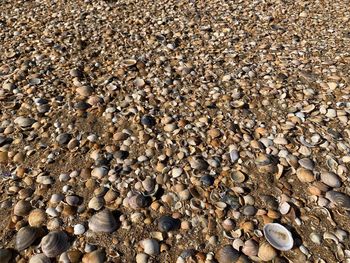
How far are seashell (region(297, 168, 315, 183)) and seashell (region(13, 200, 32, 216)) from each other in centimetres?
227

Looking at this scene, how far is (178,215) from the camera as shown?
3.04m

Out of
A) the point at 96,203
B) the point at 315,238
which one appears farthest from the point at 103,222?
the point at 315,238

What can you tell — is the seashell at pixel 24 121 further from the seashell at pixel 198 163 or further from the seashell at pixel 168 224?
the seashell at pixel 168 224

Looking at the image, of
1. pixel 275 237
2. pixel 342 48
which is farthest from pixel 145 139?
pixel 342 48

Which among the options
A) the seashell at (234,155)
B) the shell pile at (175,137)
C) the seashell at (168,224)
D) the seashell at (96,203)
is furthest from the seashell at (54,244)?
the seashell at (234,155)

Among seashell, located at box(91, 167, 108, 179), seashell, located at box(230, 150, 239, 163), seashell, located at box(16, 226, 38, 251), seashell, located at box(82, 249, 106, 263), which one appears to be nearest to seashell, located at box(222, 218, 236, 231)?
seashell, located at box(230, 150, 239, 163)

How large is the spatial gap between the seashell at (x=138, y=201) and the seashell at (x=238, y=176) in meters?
0.76

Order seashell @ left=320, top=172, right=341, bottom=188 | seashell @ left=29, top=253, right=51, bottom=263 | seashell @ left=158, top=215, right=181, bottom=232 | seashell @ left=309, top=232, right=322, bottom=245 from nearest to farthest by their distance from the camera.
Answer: seashell @ left=29, top=253, right=51, bottom=263
seashell @ left=309, top=232, right=322, bottom=245
seashell @ left=158, top=215, right=181, bottom=232
seashell @ left=320, top=172, right=341, bottom=188

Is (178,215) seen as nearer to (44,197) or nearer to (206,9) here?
(44,197)

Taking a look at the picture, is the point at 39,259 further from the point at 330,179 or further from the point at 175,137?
the point at 330,179

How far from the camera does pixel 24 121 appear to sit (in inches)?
155

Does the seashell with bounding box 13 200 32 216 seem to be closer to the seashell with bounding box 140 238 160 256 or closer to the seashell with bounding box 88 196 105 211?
the seashell with bounding box 88 196 105 211

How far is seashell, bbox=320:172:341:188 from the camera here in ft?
10.7

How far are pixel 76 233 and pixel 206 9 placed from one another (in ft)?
14.6
